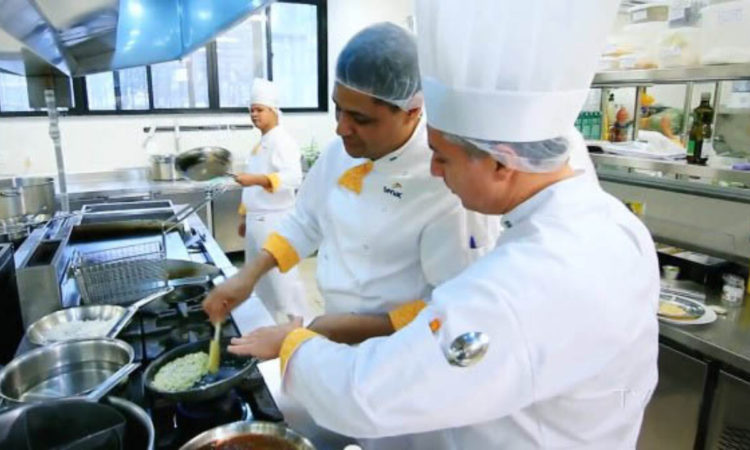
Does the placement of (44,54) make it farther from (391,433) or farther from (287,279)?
(287,279)

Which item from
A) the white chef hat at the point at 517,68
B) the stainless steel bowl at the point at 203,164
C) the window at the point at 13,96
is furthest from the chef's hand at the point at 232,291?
the window at the point at 13,96

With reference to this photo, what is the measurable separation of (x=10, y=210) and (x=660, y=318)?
2721mm

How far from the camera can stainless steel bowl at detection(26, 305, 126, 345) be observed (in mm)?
1229

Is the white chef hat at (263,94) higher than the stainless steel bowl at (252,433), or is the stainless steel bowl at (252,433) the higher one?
the white chef hat at (263,94)

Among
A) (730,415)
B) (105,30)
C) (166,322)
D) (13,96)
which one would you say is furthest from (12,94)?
(730,415)

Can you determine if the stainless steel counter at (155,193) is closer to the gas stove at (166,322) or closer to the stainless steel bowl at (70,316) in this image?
the gas stove at (166,322)

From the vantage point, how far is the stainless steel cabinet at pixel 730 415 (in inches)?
65.3

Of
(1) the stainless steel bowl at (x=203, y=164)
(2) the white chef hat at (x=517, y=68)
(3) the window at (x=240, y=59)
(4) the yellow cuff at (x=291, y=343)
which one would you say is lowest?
(4) the yellow cuff at (x=291, y=343)

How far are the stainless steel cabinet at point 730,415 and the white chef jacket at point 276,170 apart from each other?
2.46m

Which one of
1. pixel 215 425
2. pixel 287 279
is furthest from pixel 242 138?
pixel 215 425

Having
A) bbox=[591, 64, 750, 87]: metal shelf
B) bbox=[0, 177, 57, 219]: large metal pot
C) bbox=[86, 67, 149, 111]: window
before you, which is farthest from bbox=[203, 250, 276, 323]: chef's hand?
bbox=[86, 67, 149, 111]: window

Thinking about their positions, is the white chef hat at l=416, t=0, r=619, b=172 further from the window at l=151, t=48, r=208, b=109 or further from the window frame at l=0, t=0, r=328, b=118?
the window at l=151, t=48, r=208, b=109

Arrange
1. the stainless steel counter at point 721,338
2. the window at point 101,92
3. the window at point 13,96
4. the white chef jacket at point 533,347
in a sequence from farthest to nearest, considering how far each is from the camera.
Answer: the window at point 101,92
the window at point 13,96
the stainless steel counter at point 721,338
the white chef jacket at point 533,347

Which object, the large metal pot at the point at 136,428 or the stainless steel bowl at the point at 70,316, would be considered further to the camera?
the stainless steel bowl at the point at 70,316
